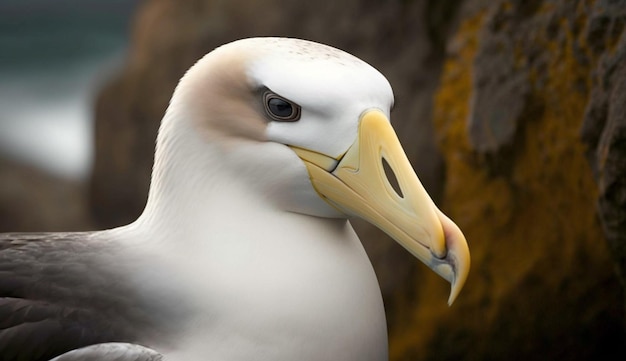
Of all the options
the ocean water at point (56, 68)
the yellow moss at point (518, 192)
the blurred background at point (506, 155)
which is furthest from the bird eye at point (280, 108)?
the ocean water at point (56, 68)

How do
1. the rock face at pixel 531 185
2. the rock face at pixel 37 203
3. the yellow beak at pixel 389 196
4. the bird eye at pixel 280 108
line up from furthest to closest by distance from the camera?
the rock face at pixel 37 203 → the rock face at pixel 531 185 → the bird eye at pixel 280 108 → the yellow beak at pixel 389 196

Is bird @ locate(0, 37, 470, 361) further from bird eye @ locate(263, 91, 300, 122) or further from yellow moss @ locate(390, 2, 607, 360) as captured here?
yellow moss @ locate(390, 2, 607, 360)

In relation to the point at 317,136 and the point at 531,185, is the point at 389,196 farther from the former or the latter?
the point at 531,185

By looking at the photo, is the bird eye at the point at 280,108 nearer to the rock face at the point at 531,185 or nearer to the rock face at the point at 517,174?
the rock face at the point at 517,174

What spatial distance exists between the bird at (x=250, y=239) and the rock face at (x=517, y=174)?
0.98 meters

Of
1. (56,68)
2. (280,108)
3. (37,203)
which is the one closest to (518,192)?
(280,108)

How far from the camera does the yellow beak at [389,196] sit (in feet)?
8.34

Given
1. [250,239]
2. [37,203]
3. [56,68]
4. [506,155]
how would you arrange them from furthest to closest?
1. [56,68]
2. [37,203]
3. [506,155]
4. [250,239]

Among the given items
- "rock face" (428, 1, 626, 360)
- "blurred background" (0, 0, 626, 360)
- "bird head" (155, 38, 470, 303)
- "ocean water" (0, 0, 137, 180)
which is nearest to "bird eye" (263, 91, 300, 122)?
"bird head" (155, 38, 470, 303)

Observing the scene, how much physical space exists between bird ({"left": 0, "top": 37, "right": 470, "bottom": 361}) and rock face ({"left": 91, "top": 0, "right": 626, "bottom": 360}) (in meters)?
0.98

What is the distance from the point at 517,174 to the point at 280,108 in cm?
173

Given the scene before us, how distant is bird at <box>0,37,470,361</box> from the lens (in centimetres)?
260

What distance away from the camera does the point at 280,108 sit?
2.66 metres

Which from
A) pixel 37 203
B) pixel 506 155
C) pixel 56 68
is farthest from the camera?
pixel 56 68
